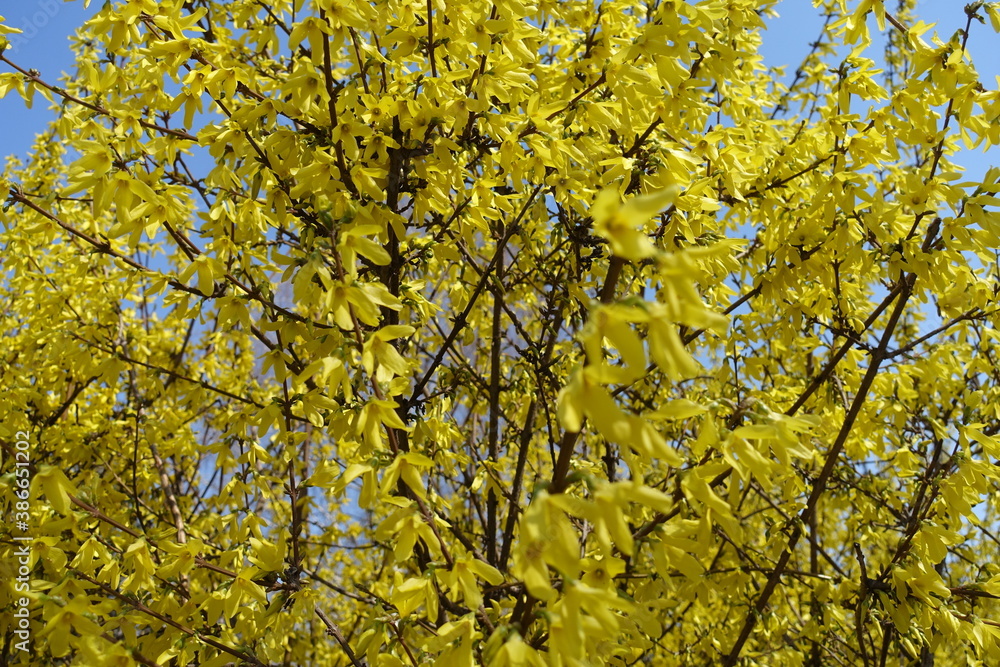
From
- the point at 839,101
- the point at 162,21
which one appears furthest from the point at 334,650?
the point at 839,101

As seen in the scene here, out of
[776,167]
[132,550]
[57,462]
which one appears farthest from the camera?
[57,462]

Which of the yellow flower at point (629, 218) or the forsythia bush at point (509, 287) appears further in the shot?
the forsythia bush at point (509, 287)

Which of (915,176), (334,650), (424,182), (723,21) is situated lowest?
(334,650)

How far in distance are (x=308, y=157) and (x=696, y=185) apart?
3.89 feet

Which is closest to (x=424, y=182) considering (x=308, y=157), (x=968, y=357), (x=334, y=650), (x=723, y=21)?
(x=308, y=157)

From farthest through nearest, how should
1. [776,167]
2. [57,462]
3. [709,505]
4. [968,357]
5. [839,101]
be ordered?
[57,462] < [968,357] < [776,167] < [839,101] < [709,505]

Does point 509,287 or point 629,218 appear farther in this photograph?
point 509,287

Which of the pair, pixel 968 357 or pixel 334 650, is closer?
pixel 968 357

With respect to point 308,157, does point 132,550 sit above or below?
below

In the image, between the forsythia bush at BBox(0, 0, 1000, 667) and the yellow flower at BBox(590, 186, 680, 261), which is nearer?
the yellow flower at BBox(590, 186, 680, 261)

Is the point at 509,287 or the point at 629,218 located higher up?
the point at 509,287

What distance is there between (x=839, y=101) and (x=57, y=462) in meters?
4.47

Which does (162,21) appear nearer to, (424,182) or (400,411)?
(424,182)

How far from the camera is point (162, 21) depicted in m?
1.97
